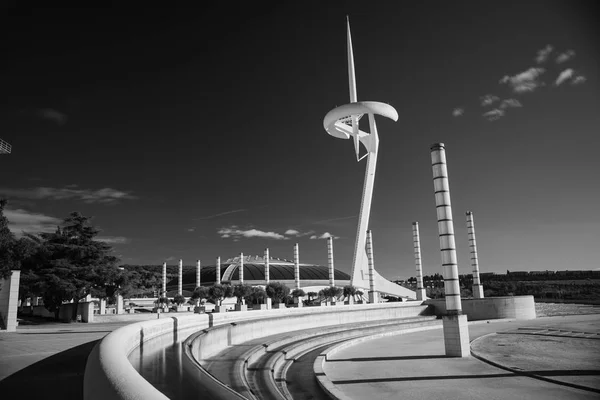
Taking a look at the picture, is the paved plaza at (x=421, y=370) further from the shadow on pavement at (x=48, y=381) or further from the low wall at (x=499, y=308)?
the low wall at (x=499, y=308)

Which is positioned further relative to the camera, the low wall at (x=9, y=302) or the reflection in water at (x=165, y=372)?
the low wall at (x=9, y=302)

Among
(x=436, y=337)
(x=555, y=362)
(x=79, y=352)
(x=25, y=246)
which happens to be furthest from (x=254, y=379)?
(x=25, y=246)

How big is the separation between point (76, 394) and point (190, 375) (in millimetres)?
1846

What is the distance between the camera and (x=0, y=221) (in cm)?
2234

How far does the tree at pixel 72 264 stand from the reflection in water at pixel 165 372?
24120 mm

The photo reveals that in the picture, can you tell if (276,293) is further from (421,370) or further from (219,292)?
(421,370)

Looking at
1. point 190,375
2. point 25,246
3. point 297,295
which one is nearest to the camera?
point 190,375

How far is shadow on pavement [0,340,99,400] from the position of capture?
6.05 metres

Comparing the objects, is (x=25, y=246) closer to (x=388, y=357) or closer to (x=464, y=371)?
(x=388, y=357)

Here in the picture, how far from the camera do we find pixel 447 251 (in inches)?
772

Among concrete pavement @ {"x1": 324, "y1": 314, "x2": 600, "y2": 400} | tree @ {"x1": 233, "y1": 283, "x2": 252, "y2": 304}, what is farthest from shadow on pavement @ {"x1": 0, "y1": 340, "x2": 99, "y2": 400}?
tree @ {"x1": 233, "y1": 283, "x2": 252, "y2": 304}

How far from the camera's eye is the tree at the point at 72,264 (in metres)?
28.6

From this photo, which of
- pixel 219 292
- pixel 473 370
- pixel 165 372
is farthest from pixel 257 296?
pixel 165 372

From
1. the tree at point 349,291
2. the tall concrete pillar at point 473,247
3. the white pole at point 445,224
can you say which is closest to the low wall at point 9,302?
the white pole at point 445,224
